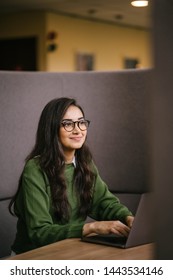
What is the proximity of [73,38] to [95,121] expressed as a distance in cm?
435

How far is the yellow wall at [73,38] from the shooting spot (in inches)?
196

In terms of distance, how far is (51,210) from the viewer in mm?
896

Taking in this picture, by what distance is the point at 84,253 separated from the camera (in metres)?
0.67

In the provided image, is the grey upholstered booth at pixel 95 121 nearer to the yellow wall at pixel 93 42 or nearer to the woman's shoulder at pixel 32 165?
the woman's shoulder at pixel 32 165

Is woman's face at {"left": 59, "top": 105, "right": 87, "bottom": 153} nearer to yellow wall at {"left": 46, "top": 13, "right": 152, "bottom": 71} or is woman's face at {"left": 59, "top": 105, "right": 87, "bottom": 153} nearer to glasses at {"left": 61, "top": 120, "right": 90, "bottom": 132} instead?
glasses at {"left": 61, "top": 120, "right": 90, "bottom": 132}

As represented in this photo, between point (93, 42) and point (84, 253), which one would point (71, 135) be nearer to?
point (84, 253)

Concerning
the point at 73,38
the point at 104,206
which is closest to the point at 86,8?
the point at 73,38

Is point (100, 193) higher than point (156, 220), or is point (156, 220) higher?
point (156, 220)

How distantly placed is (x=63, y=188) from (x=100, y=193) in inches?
4.5

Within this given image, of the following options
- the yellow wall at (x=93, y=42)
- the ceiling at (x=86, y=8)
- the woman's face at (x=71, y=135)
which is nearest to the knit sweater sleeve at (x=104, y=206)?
the woman's face at (x=71, y=135)

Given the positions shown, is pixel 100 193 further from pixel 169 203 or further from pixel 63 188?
pixel 169 203

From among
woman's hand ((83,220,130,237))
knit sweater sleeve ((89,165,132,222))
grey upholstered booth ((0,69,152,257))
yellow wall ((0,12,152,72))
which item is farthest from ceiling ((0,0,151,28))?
woman's hand ((83,220,130,237))
